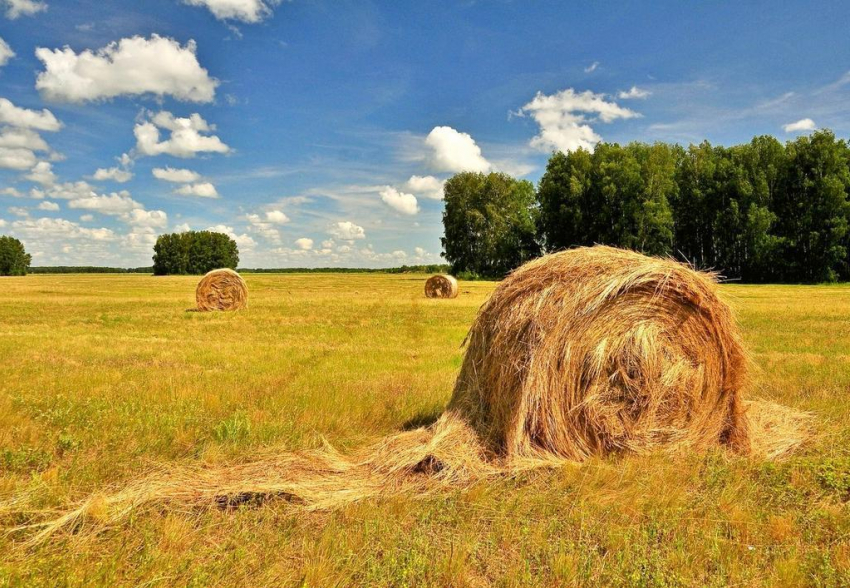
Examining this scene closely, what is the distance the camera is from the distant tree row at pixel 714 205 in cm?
4788

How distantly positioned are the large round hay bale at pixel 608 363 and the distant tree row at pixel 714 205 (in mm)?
40973

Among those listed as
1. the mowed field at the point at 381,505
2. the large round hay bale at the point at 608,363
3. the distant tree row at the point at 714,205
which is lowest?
the mowed field at the point at 381,505

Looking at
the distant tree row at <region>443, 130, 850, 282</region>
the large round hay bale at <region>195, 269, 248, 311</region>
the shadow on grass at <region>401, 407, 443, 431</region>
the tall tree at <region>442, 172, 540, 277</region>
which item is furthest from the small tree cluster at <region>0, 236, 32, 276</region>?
the shadow on grass at <region>401, 407, 443, 431</region>

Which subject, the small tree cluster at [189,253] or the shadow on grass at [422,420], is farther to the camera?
the small tree cluster at [189,253]

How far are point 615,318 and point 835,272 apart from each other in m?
55.9

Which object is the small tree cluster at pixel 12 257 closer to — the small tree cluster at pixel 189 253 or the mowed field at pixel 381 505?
the small tree cluster at pixel 189 253

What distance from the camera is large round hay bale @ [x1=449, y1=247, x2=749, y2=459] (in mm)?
5148

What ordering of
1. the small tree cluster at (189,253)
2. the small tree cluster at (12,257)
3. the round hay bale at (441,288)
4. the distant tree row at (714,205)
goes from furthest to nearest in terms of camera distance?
the small tree cluster at (189,253) → the small tree cluster at (12,257) → the distant tree row at (714,205) → the round hay bale at (441,288)

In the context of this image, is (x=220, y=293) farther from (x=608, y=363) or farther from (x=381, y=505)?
(x=381, y=505)

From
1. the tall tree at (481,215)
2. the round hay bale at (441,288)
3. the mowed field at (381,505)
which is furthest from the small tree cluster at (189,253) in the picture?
the mowed field at (381,505)

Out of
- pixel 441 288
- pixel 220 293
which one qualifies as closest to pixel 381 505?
pixel 220 293

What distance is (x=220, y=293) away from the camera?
2316 cm

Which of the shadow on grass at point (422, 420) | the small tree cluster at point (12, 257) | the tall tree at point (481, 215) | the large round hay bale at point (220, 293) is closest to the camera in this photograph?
the shadow on grass at point (422, 420)

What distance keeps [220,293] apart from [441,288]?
13709mm
